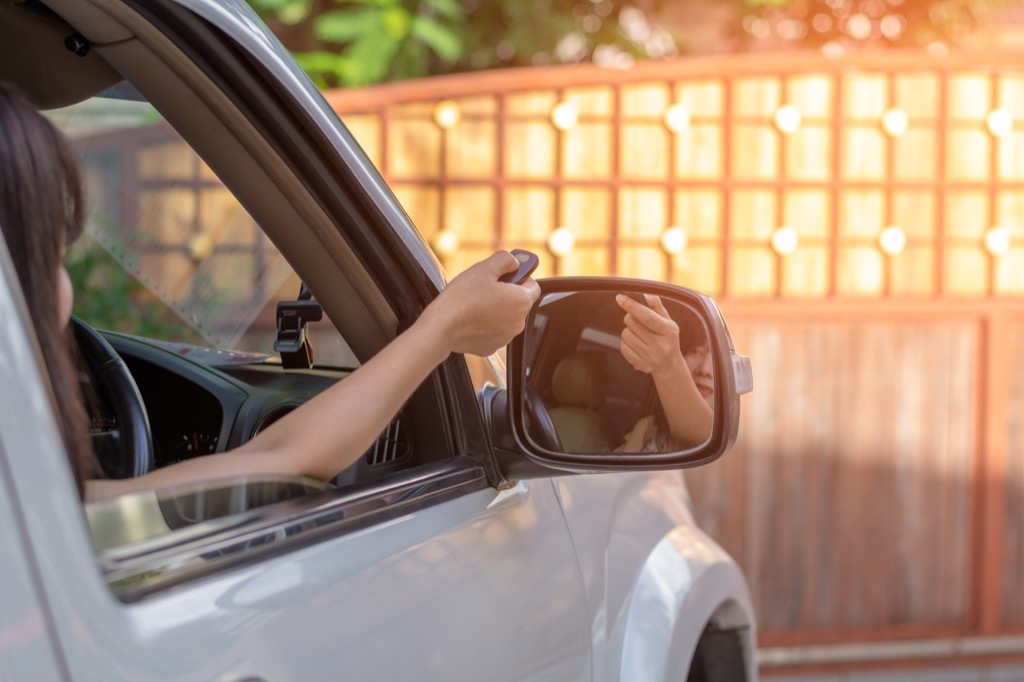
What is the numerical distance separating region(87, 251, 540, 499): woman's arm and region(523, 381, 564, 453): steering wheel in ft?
0.64

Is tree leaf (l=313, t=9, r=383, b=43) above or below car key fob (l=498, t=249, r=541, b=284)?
above

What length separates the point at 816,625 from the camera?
17.6 feet

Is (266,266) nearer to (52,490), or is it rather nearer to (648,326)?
(648,326)

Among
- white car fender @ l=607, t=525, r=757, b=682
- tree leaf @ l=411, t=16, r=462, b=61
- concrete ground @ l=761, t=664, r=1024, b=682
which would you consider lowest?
concrete ground @ l=761, t=664, r=1024, b=682

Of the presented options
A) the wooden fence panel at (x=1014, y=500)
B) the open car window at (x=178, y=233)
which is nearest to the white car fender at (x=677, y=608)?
the open car window at (x=178, y=233)

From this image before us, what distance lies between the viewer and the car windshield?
1937 millimetres

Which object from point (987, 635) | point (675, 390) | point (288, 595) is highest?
point (675, 390)

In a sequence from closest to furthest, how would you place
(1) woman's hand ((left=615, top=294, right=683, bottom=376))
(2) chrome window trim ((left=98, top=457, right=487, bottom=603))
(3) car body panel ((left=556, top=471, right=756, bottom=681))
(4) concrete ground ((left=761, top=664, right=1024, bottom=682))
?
(2) chrome window trim ((left=98, top=457, right=487, bottom=603)) → (1) woman's hand ((left=615, top=294, right=683, bottom=376)) → (3) car body panel ((left=556, top=471, right=756, bottom=681)) → (4) concrete ground ((left=761, top=664, right=1024, bottom=682))

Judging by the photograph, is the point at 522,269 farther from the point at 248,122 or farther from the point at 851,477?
the point at 851,477

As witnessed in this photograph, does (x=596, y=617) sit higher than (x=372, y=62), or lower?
lower

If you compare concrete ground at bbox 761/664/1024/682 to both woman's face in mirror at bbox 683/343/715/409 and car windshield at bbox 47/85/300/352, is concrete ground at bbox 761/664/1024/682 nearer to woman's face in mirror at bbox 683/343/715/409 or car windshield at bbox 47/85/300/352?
car windshield at bbox 47/85/300/352

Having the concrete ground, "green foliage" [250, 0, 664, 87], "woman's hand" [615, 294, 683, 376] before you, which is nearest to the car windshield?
"woman's hand" [615, 294, 683, 376]

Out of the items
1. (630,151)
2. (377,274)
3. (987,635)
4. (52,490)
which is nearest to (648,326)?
(377,274)

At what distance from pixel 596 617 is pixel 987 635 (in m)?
4.24
